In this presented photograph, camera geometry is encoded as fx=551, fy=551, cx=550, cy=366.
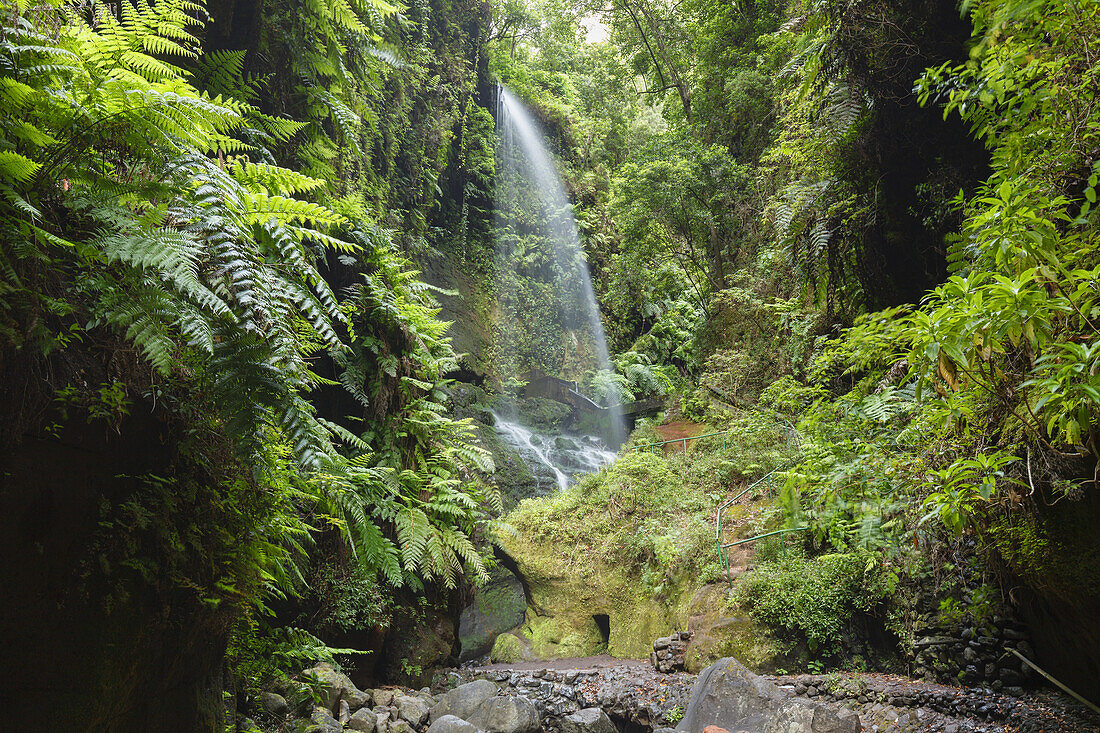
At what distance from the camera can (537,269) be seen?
16344 millimetres

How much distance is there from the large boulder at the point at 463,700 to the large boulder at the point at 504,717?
0.07m

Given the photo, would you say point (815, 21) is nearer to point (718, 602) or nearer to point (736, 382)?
point (718, 602)

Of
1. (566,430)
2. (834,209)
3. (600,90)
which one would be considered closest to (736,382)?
(566,430)

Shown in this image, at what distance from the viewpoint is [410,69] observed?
1030 centimetres

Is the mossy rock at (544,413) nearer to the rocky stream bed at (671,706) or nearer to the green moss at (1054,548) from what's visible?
the rocky stream bed at (671,706)

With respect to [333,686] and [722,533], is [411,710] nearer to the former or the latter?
[333,686]

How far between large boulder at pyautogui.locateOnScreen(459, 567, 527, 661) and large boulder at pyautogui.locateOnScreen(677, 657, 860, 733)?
4.64m

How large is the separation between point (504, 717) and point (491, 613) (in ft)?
15.2

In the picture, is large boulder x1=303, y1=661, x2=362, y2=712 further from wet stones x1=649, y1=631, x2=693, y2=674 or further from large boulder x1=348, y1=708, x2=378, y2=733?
wet stones x1=649, y1=631, x2=693, y2=674

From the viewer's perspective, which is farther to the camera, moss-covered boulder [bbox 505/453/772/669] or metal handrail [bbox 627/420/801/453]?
metal handrail [bbox 627/420/801/453]

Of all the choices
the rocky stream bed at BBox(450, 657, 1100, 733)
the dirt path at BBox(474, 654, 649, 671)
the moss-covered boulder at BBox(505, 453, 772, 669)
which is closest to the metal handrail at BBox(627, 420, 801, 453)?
the moss-covered boulder at BBox(505, 453, 772, 669)

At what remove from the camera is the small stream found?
39.1 ft

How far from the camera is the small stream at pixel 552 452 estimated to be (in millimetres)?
11914

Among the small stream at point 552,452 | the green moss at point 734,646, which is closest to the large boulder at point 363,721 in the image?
the green moss at point 734,646
